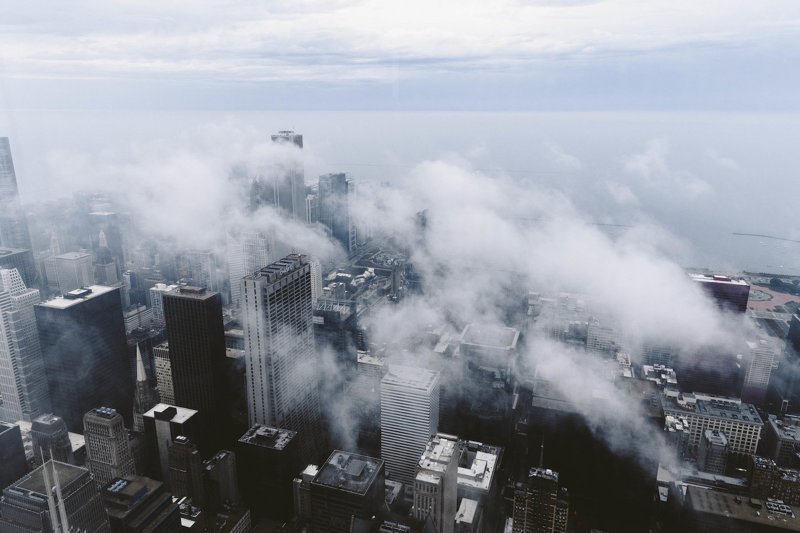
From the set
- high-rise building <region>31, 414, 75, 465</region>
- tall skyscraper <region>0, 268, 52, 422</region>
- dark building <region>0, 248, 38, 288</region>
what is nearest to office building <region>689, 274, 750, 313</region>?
high-rise building <region>31, 414, 75, 465</region>

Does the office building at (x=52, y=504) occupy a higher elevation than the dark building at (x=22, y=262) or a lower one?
lower

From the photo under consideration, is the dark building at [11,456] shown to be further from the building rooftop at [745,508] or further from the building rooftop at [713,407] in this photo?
the building rooftop at [713,407]

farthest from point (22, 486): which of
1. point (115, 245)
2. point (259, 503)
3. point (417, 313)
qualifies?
point (115, 245)

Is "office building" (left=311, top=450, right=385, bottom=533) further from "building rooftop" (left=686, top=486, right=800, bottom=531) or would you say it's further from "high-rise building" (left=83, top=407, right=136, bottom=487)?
"building rooftop" (left=686, top=486, right=800, bottom=531)

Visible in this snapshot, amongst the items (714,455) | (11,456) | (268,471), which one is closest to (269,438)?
(268,471)

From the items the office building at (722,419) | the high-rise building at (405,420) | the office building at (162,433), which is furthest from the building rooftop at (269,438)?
the office building at (722,419)

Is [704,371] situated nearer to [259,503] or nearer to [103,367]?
[259,503]
